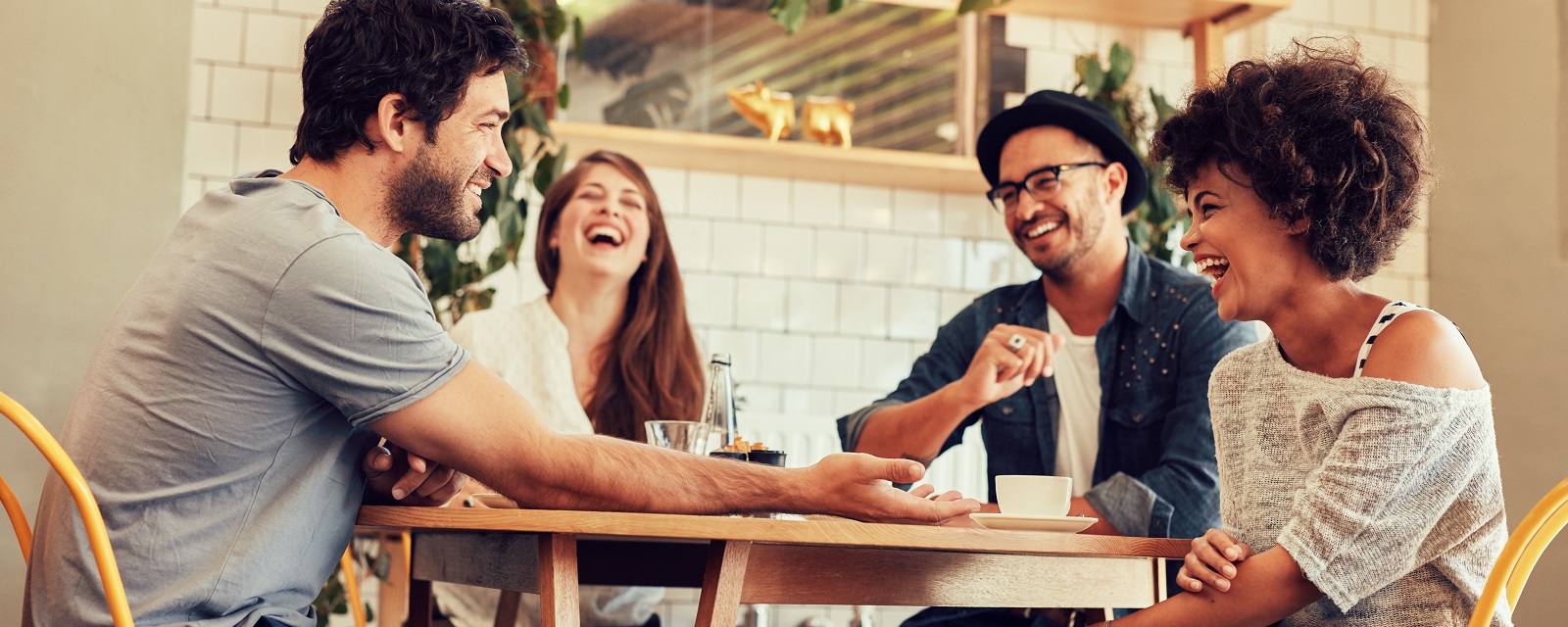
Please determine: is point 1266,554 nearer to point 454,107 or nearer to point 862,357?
point 454,107

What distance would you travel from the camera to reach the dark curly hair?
62.6 inches

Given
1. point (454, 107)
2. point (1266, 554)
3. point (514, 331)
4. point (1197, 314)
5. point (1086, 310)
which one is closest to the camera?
point (1266, 554)

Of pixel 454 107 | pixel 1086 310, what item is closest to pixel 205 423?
pixel 454 107

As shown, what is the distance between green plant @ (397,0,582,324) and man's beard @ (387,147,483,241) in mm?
A: 1413

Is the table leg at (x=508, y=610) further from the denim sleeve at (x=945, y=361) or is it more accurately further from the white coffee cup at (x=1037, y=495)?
the white coffee cup at (x=1037, y=495)

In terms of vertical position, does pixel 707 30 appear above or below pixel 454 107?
above

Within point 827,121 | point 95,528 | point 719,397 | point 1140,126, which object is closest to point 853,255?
point 827,121

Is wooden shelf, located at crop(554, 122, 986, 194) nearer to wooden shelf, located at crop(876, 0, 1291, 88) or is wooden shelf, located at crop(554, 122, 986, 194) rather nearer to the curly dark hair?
wooden shelf, located at crop(876, 0, 1291, 88)

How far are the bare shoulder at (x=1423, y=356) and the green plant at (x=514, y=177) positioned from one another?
7.04ft

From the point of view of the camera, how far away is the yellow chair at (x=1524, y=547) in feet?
4.30

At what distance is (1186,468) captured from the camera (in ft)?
6.98

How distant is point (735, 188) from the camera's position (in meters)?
3.70

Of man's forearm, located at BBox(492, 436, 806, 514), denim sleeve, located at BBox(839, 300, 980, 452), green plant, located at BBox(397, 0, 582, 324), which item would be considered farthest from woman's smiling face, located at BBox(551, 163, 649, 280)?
man's forearm, located at BBox(492, 436, 806, 514)

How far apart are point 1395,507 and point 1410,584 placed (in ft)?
0.34
